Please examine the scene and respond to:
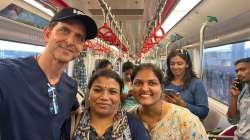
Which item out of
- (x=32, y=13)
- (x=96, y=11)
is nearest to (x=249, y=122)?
(x=96, y=11)

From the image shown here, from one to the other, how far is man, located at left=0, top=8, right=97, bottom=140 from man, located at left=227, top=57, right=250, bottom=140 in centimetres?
154

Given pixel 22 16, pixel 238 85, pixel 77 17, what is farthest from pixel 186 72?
pixel 22 16

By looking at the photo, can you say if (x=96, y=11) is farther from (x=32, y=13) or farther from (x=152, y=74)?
(x=152, y=74)

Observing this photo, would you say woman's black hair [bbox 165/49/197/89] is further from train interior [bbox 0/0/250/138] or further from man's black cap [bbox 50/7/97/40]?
man's black cap [bbox 50/7/97/40]

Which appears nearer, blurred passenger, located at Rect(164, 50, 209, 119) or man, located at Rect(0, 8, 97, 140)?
man, located at Rect(0, 8, 97, 140)

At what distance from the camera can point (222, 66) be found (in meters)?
5.80

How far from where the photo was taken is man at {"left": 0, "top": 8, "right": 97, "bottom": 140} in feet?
4.95

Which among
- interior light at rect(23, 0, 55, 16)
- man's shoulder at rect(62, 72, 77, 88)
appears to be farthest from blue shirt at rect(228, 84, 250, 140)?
interior light at rect(23, 0, 55, 16)

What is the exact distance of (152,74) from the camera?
185 centimetres

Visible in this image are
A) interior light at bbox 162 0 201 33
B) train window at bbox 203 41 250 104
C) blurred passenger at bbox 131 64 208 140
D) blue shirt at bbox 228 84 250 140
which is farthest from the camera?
train window at bbox 203 41 250 104

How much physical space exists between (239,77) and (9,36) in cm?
256

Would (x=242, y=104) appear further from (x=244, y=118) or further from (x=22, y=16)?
(x=22, y=16)

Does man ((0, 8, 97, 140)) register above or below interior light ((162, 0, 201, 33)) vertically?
below

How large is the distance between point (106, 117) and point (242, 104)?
1546mm
